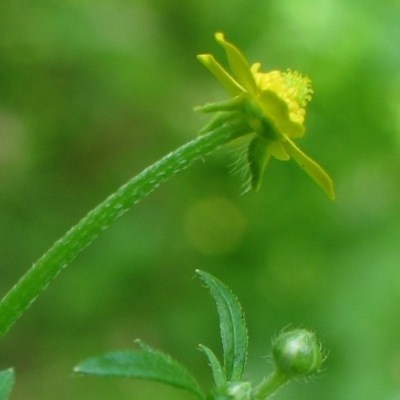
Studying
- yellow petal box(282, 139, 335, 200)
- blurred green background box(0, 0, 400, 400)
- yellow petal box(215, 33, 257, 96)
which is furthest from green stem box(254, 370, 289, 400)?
blurred green background box(0, 0, 400, 400)

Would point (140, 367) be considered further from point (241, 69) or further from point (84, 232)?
point (241, 69)

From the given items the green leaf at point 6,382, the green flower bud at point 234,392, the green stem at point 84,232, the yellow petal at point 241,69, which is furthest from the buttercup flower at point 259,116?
the green leaf at point 6,382

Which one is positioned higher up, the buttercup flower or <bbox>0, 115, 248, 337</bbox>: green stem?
the buttercup flower

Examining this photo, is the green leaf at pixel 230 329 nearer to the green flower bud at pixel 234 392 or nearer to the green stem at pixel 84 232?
the green flower bud at pixel 234 392

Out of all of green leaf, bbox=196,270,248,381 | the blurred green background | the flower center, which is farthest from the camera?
the blurred green background

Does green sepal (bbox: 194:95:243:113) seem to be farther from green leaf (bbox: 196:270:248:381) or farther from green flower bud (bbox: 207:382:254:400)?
green flower bud (bbox: 207:382:254:400)

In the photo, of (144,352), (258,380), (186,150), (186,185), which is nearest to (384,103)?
(186,185)
